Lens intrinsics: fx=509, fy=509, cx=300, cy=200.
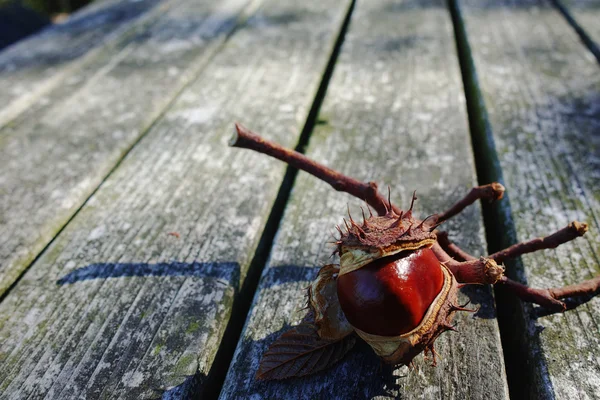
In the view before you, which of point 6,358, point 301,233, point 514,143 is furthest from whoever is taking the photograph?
point 514,143

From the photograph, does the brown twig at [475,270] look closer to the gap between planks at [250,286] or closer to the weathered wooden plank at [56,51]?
the gap between planks at [250,286]

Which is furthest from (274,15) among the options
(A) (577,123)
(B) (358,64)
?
(A) (577,123)

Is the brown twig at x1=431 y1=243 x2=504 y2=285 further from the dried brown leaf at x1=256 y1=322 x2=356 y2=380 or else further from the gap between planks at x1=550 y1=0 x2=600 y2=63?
the gap between planks at x1=550 y1=0 x2=600 y2=63

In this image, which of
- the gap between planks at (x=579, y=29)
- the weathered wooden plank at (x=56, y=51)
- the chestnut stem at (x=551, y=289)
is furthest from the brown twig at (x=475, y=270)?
the weathered wooden plank at (x=56, y=51)

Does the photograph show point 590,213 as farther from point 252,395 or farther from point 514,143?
point 252,395

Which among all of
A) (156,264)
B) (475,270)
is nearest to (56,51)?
(156,264)

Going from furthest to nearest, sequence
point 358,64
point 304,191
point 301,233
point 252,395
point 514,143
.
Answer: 1. point 358,64
2. point 514,143
3. point 304,191
4. point 301,233
5. point 252,395
